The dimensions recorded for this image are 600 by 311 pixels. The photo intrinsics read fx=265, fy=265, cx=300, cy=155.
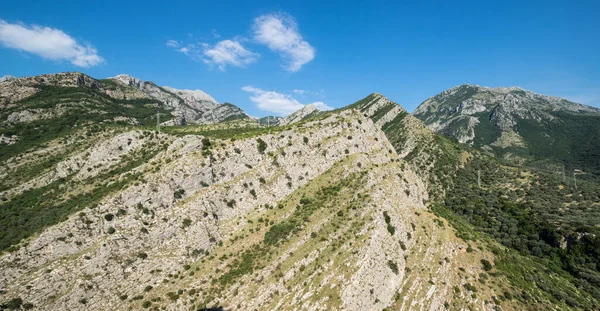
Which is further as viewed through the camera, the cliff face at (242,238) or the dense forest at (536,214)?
the dense forest at (536,214)

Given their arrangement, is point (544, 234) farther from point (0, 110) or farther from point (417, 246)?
point (0, 110)

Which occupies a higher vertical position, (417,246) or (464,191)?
(464,191)

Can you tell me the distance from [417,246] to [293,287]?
28477mm

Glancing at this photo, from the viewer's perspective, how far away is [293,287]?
45.9 meters

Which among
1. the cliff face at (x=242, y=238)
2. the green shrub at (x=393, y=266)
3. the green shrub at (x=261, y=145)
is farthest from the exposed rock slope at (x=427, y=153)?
the green shrub at (x=393, y=266)

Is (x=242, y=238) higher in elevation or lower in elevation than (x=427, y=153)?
lower

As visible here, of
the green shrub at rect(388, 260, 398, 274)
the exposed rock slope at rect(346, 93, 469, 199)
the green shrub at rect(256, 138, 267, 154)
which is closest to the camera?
the green shrub at rect(388, 260, 398, 274)

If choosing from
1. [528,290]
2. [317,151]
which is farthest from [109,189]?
[528,290]

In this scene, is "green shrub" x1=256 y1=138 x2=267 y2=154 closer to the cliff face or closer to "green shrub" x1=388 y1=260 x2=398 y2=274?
the cliff face

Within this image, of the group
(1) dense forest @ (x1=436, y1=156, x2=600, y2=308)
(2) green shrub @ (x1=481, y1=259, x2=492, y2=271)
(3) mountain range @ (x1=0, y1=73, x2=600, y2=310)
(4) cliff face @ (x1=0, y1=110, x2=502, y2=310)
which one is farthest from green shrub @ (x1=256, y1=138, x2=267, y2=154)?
(1) dense forest @ (x1=436, y1=156, x2=600, y2=308)

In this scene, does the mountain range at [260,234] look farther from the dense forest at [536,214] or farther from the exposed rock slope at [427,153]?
the exposed rock slope at [427,153]

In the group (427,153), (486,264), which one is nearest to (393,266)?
(486,264)

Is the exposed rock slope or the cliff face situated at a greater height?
the exposed rock slope

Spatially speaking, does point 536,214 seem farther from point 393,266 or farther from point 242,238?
point 242,238
